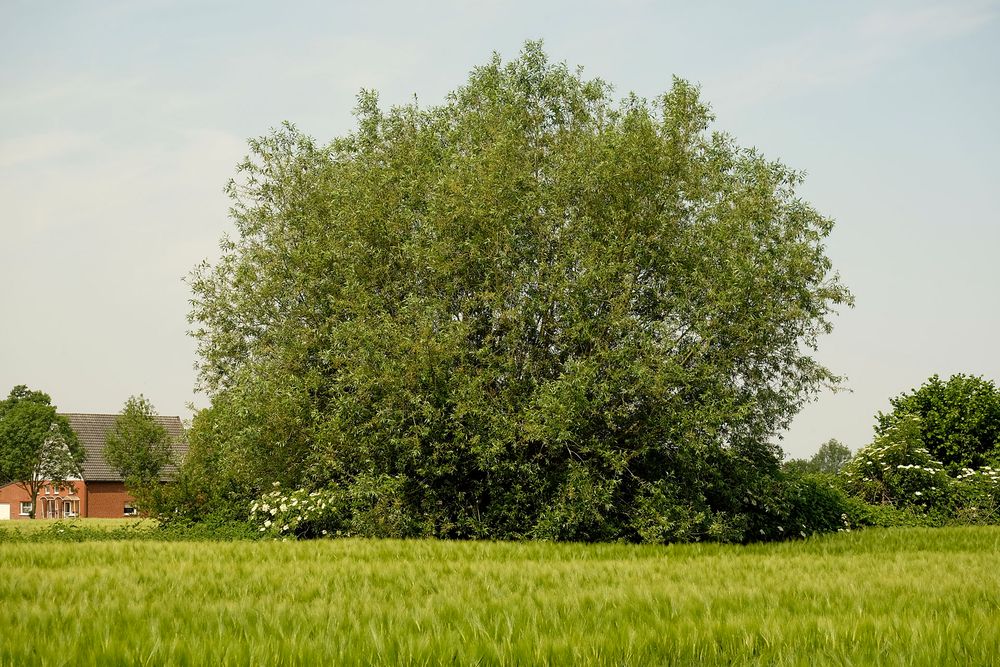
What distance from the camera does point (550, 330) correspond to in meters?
18.5

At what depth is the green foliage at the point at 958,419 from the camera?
34.7 metres

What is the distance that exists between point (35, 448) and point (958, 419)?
8081cm

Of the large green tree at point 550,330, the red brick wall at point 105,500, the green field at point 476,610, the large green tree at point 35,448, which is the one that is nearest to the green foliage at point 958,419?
the large green tree at point 550,330

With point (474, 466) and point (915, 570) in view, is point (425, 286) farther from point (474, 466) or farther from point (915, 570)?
point (915, 570)

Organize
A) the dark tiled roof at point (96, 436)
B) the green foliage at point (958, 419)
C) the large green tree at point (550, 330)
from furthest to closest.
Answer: the dark tiled roof at point (96, 436) → the green foliage at point (958, 419) → the large green tree at point (550, 330)

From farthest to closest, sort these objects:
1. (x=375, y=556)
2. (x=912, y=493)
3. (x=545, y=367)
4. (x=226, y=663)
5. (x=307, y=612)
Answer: (x=912, y=493), (x=545, y=367), (x=375, y=556), (x=307, y=612), (x=226, y=663)

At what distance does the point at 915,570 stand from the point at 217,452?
17.6 meters

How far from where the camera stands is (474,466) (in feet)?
60.1

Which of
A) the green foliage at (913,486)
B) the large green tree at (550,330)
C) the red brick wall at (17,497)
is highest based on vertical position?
the large green tree at (550,330)

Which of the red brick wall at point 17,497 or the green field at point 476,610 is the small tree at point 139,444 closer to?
the green field at point 476,610

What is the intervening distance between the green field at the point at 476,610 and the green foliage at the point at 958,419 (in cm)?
2496

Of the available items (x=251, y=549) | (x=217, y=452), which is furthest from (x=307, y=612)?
(x=217, y=452)

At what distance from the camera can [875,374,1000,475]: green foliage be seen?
3466 cm

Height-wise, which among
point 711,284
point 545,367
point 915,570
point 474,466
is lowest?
point 915,570
